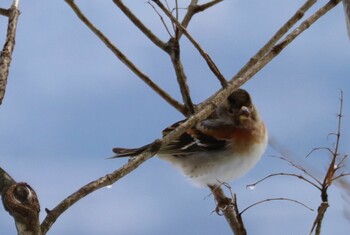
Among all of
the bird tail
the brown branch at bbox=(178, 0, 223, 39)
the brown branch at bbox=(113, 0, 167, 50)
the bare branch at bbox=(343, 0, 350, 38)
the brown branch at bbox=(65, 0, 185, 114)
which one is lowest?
the bare branch at bbox=(343, 0, 350, 38)

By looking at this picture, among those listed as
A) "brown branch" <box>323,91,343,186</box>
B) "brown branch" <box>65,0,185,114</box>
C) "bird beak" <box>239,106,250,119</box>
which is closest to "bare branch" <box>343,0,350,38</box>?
"brown branch" <box>323,91,343,186</box>

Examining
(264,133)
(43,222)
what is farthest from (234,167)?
(43,222)

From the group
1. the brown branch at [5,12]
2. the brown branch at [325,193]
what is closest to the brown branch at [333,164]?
the brown branch at [325,193]

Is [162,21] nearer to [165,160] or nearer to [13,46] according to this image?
[13,46]

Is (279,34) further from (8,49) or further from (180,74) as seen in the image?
(8,49)

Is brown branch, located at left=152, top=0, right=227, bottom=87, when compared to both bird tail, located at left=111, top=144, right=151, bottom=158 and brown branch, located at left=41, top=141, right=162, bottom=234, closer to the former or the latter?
brown branch, located at left=41, top=141, right=162, bottom=234
